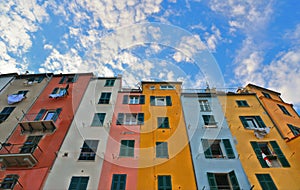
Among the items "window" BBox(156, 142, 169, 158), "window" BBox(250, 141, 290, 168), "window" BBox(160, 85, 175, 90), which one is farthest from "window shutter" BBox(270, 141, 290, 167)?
"window" BBox(160, 85, 175, 90)

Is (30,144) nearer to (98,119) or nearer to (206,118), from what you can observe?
(98,119)

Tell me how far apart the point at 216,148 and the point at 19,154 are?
52.4 feet

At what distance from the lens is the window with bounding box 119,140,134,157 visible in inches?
752

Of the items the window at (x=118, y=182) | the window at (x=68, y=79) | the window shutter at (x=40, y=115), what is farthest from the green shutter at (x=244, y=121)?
the window shutter at (x=40, y=115)

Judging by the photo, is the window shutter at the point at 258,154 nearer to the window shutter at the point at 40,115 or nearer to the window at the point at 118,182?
the window at the point at 118,182

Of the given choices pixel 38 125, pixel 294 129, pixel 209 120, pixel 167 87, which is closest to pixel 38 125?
pixel 38 125

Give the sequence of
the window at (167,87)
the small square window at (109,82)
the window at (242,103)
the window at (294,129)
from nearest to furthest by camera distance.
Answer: the window at (294,129)
the window at (242,103)
the window at (167,87)
the small square window at (109,82)

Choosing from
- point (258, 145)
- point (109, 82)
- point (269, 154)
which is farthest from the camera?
point (109, 82)

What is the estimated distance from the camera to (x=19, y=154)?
17016 mm

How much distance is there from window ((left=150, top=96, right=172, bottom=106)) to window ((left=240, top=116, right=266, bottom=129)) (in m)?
7.52

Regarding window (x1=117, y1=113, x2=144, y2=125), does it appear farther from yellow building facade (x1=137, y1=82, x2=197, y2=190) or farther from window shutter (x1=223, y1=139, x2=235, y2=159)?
window shutter (x1=223, y1=139, x2=235, y2=159)

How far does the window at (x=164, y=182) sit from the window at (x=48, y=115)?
37.2ft

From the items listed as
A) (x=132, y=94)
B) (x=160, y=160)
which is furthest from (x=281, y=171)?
(x=132, y=94)

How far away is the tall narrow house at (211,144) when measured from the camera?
1729cm
